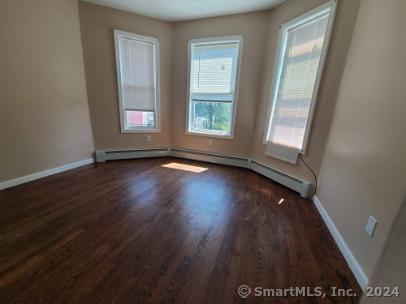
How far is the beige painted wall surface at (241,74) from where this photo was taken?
297 centimetres

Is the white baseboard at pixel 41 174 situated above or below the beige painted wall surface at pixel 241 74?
below

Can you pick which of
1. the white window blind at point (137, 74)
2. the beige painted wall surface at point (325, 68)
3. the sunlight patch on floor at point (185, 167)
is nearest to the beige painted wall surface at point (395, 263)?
the beige painted wall surface at point (325, 68)

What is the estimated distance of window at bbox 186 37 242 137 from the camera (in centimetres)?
319

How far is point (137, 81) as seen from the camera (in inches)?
133

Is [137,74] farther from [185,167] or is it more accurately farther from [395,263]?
[395,263]

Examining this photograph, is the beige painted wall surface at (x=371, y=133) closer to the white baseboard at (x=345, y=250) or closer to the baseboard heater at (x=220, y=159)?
the white baseboard at (x=345, y=250)

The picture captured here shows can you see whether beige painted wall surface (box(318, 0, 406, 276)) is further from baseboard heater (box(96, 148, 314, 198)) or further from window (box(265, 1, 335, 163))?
baseboard heater (box(96, 148, 314, 198))

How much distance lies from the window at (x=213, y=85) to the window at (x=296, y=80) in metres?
0.77

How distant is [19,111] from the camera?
2240mm

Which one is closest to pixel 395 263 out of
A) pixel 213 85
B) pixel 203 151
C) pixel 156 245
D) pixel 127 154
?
pixel 156 245

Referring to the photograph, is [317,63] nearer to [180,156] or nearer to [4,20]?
[180,156]

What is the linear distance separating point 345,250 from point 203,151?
105 inches

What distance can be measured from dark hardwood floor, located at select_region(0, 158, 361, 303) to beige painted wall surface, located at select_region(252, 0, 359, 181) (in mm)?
595

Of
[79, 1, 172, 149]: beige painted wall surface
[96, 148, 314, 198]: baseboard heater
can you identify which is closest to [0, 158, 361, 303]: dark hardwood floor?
[96, 148, 314, 198]: baseboard heater
